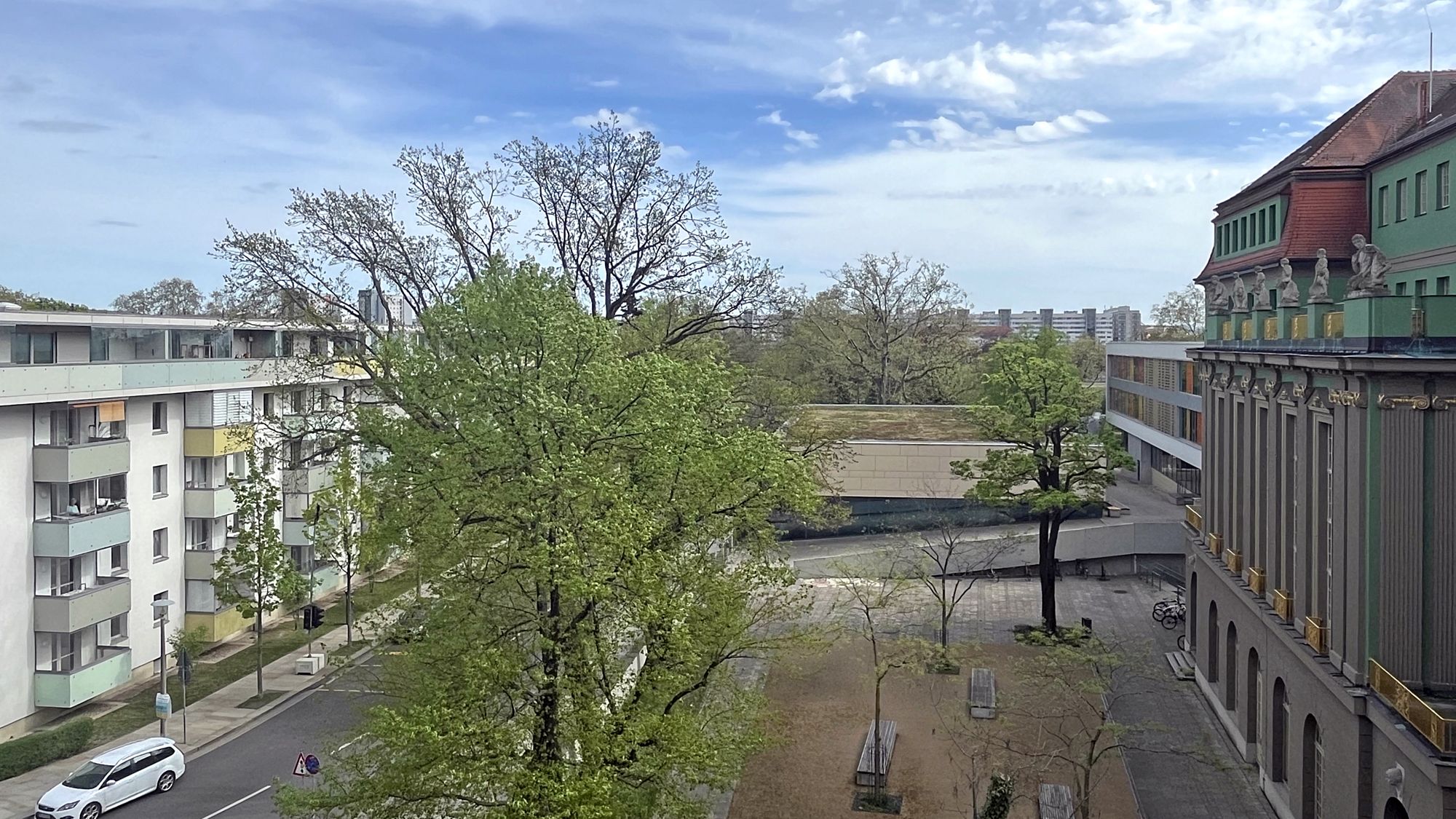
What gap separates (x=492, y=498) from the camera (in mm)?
17250

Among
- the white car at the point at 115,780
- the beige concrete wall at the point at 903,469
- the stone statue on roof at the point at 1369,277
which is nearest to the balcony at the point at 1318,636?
the stone statue on roof at the point at 1369,277

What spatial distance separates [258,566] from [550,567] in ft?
69.8

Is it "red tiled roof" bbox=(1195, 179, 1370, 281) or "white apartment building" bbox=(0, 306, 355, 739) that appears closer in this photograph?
"red tiled roof" bbox=(1195, 179, 1370, 281)

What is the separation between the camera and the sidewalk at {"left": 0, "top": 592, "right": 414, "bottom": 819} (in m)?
26.1

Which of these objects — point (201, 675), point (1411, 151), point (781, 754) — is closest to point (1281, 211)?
point (1411, 151)

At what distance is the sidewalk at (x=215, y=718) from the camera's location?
2608cm

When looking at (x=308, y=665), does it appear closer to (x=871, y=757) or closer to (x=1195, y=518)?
(x=871, y=757)

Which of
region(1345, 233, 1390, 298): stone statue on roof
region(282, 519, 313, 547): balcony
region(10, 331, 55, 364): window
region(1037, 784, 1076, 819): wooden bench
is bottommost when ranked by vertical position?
region(1037, 784, 1076, 819): wooden bench

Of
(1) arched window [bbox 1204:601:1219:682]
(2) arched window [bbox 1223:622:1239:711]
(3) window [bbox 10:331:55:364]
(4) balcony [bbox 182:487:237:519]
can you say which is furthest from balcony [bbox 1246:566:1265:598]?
(3) window [bbox 10:331:55:364]

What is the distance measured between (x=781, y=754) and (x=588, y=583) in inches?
546

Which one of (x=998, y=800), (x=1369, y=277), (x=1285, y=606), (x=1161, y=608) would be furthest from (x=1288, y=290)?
(x=1161, y=608)

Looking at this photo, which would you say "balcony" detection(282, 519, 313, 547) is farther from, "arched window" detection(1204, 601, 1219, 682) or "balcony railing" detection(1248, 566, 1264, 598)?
"balcony railing" detection(1248, 566, 1264, 598)

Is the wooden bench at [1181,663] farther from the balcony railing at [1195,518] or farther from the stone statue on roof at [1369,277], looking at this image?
the stone statue on roof at [1369,277]

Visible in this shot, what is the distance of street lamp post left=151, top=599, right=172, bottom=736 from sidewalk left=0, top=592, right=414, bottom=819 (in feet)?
1.81
